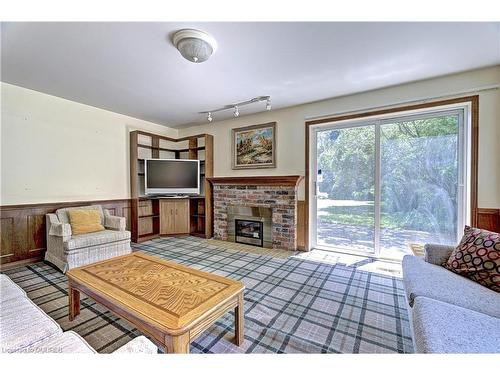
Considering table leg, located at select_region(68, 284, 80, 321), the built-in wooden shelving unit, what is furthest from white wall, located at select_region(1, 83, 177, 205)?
table leg, located at select_region(68, 284, 80, 321)

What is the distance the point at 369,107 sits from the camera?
299 centimetres

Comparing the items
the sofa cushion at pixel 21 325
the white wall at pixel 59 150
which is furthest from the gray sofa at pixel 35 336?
the white wall at pixel 59 150

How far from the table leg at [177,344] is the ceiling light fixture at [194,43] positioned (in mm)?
2042

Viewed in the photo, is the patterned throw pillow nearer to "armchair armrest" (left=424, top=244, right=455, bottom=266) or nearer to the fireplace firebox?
"armchair armrest" (left=424, top=244, right=455, bottom=266)

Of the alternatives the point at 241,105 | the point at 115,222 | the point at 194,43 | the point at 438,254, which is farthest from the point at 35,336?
the point at 241,105

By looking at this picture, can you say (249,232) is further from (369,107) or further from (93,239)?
(369,107)

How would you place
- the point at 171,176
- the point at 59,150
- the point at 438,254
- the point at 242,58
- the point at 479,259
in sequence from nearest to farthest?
the point at 479,259 < the point at 438,254 < the point at 242,58 < the point at 59,150 < the point at 171,176

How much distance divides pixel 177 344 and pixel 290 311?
1.09 metres

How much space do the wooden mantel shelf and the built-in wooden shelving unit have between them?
1.07 ft

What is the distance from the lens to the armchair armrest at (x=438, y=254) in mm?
1786

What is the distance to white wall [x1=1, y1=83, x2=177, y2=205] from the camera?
2.79 m

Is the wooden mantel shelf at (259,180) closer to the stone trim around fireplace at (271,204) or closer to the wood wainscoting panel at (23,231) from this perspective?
the stone trim around fireplace at (271,204)
